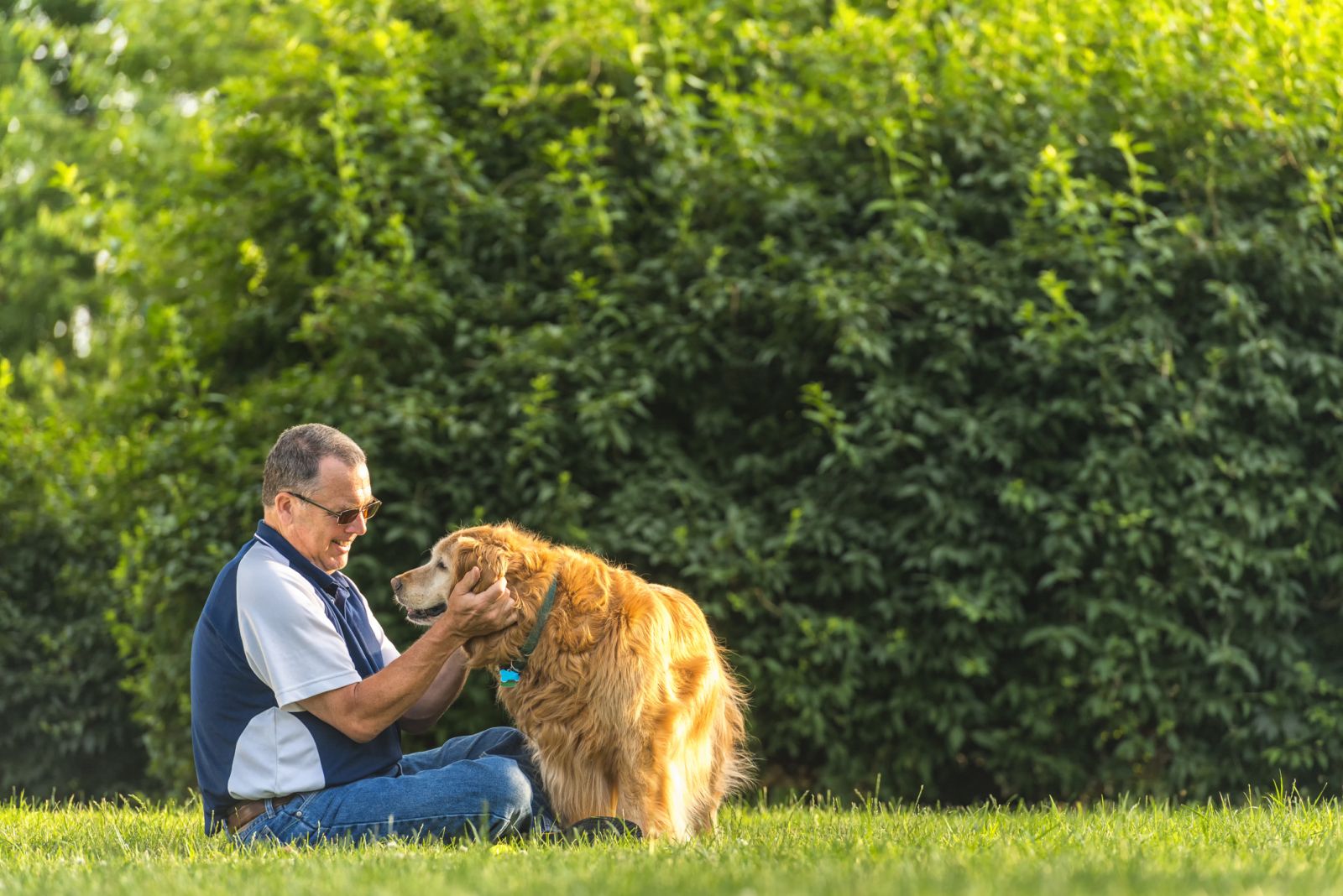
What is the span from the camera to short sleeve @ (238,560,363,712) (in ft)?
12.7

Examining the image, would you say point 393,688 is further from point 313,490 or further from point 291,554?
point 313,490

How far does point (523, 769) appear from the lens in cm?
439

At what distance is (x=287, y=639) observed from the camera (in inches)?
153

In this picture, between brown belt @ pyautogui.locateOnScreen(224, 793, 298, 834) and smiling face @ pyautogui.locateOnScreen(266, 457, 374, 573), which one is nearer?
brown belt @ pyautogui.locateOnScreen(224, 793, 298, 834)

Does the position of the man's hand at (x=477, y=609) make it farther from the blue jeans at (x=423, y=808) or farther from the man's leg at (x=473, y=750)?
the man's leg at (x=473, y=750)

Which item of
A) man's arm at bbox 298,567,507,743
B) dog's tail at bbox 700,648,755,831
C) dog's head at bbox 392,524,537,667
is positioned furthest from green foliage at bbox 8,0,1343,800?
man's arm at bbox 298,567,507,743

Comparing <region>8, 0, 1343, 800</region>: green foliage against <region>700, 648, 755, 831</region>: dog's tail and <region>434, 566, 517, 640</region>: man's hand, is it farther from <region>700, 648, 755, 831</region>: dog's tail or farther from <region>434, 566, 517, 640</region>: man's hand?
<region>434, 566, 517, 640</region>: man's hand

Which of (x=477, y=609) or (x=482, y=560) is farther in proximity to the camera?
(x=482, y=560)

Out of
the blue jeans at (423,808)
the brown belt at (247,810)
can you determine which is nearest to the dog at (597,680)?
the blue jeans at (423,808)

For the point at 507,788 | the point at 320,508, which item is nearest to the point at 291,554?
the point at 320,508

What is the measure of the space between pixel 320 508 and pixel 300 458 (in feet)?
0.55

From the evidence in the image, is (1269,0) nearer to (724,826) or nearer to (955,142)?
(955,142)

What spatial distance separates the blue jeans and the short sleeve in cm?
31

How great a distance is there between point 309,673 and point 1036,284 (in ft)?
13.0
